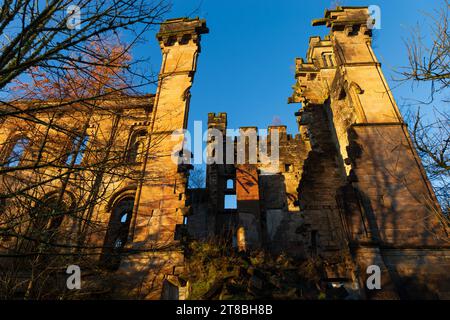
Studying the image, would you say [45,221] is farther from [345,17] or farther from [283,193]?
[345,17]

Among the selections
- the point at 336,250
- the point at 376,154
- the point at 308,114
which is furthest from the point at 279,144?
the point at 376,154

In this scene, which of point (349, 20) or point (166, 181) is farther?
point (349, 20)

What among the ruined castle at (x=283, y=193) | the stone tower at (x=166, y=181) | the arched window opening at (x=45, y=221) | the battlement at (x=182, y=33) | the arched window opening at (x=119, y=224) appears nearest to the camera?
the arched window opening at (x=45, y=221)

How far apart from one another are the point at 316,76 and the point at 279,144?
4685 millimetres

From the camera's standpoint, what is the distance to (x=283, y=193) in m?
16.3

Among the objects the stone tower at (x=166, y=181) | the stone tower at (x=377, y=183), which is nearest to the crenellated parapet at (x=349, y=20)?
the stone tower at (x=377, y=183)

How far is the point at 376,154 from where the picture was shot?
8.27 m

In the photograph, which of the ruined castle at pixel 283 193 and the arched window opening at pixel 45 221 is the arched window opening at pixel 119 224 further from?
the arched window opening at pixel 45 221

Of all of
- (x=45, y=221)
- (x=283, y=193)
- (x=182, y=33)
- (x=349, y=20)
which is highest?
(x=349, y=20)

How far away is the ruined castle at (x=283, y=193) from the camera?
6254 millimetres

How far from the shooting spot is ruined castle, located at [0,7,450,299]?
6254 millimetres

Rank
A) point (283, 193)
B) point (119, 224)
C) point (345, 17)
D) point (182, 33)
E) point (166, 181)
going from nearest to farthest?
point (166, 181) < point (119, 224) < point (182, 33) < point (345, 17) < point (283, 193)

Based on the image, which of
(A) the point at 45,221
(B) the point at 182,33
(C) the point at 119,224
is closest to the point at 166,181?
(A) the point at 45,221
